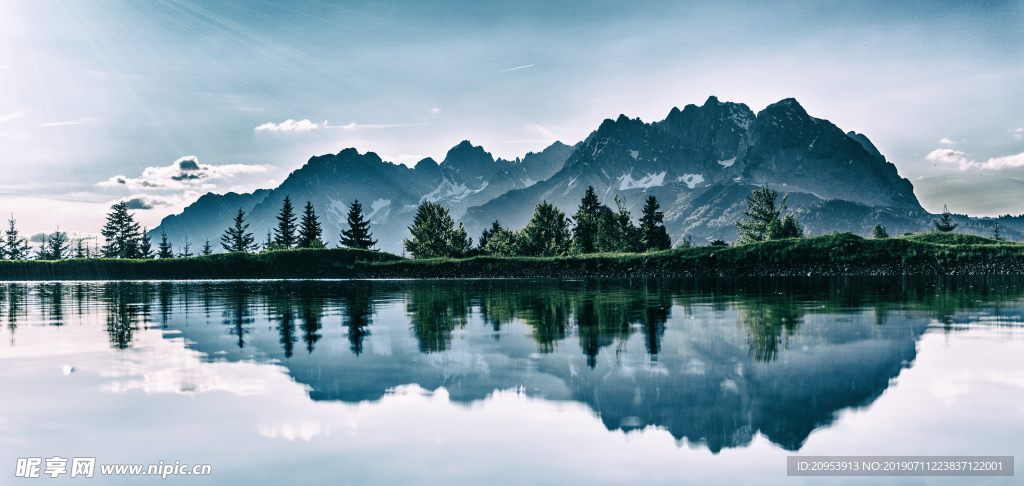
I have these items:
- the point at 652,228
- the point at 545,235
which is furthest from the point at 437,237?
the point at 652,228

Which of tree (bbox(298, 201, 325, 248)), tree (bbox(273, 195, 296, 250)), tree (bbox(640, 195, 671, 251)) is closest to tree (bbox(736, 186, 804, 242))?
tree (bbox(640, 195, 671, 251))

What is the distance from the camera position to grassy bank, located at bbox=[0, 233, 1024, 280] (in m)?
65.1

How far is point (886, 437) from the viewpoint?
25.0ft

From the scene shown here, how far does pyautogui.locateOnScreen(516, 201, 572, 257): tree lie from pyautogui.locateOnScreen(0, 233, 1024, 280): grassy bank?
2253 cm

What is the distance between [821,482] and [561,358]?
6.98 m

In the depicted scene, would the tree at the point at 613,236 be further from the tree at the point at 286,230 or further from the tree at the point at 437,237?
the tree at the point at 286,230

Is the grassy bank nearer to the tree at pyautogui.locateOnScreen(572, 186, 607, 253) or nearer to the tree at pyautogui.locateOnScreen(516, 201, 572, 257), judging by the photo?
the tree at pyautogui.locateOnScreen(516, 201, 572, 257)

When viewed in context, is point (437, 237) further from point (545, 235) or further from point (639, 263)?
point (639, 263)

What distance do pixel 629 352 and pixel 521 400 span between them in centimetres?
461

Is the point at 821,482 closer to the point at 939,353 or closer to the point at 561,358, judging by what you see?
the point at 561,358

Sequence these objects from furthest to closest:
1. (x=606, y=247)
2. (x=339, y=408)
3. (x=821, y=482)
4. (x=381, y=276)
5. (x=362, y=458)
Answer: (x=606, y=247)
(x=381, y=276)
(x=339, y=408)
(x=362, y=458)
(x=821, y=482)

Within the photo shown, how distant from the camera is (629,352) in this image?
1352 cm

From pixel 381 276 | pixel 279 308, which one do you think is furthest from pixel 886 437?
pixel 381 276

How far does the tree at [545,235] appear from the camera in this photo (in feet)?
357
